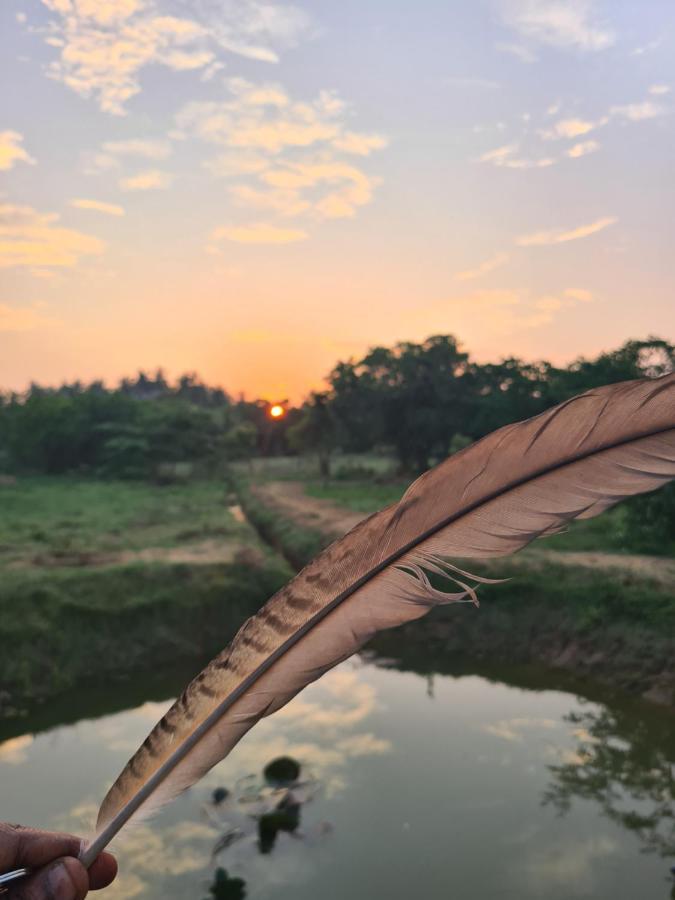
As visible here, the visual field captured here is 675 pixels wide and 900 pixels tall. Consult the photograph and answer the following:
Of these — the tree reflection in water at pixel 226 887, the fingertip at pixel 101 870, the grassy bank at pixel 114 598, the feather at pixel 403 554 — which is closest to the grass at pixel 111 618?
the grassy bank at pixel 114 598

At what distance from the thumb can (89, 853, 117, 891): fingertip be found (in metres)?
0.07

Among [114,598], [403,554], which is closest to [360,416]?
[114,598]

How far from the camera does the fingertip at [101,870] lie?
3.41ft

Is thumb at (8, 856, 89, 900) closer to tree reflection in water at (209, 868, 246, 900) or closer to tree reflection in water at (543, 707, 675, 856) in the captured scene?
tree reflection in water at (209, 868, 246, 900)

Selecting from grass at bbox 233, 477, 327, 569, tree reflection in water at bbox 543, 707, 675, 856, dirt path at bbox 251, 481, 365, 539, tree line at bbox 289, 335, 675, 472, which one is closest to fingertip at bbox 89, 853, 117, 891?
tree reflection in water at bbox 543, 707, 675, 856

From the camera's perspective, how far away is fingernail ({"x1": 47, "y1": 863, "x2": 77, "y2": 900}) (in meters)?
0.93

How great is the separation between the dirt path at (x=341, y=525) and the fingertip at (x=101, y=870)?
9966mm

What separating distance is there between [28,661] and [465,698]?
18.6 feet

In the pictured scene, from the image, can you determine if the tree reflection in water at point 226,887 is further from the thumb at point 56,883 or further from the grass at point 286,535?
the grass at point 286,535

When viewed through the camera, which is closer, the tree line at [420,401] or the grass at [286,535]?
the grass at [286,535]

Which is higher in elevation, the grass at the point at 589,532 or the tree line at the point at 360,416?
the tree line at the point at 360,416

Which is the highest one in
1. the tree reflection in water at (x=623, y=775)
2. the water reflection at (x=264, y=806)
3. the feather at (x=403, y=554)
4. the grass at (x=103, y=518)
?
the feather at (x=403, y=554)

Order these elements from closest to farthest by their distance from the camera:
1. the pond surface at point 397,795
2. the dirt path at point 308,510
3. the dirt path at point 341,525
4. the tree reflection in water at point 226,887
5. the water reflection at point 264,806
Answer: the tree reflection in water at point 226,887 < the pond surface at point 397,795 < the water reflection at point 264,806 < the dirt path at point 341,525 < the dirt path at point 308,510

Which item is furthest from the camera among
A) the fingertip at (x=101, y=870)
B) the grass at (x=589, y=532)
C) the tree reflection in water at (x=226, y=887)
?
the grass at (x=589, y=532)
